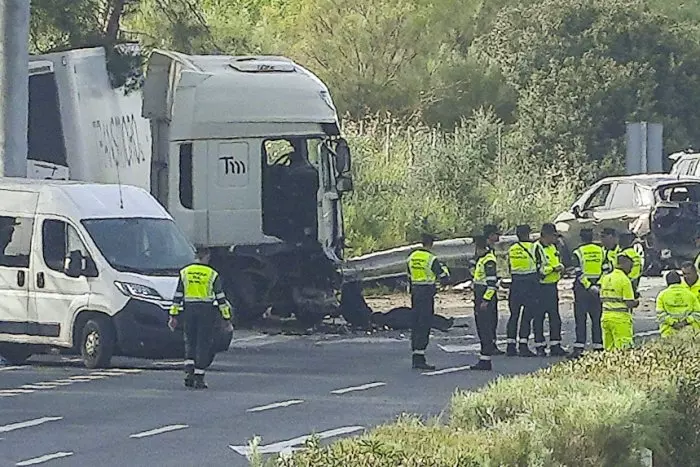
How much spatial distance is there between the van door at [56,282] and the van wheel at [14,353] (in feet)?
3.19

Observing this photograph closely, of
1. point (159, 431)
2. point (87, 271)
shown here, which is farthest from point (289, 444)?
point (87, 271)

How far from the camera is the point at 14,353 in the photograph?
2020cm

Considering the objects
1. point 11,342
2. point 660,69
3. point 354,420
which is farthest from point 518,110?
point 354,420

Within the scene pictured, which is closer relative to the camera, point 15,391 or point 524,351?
point 15,391

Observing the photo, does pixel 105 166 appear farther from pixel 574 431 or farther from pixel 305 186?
pixel 574 431

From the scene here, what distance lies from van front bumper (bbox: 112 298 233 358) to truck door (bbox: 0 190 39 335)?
1.39 metres

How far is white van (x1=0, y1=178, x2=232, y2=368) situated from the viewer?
1872 cm

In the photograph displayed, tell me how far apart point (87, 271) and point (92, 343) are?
0.84 meters

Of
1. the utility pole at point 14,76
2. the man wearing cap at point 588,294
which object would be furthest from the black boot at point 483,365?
the utility pole at point 14,76

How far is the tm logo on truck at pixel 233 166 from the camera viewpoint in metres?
23.3

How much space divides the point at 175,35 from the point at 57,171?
4.68 meters

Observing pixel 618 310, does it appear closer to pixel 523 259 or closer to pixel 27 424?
pixel 523 259

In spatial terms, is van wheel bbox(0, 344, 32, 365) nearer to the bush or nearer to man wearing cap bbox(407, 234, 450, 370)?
man wearing cap bbox(407, 234, 450, 370)

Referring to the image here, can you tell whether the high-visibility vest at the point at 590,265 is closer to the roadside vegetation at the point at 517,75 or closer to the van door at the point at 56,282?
the van door at the point at 56,282
